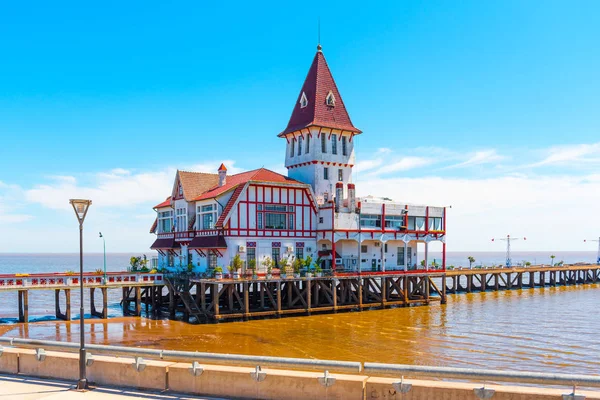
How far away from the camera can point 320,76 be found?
49000 millimetres

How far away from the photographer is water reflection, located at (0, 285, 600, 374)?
88.5ft

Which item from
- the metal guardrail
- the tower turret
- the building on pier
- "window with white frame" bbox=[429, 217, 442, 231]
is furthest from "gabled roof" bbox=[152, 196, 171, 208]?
the metal guardrail

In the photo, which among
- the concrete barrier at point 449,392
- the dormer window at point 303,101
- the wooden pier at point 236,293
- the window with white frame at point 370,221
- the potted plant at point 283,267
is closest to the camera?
the concrete barrier at point 449,392

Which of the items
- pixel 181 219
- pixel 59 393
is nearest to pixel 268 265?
pixel 181 219

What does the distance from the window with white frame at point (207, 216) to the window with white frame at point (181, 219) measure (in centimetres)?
214

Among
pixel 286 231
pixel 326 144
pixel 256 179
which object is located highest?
pixel 326 144

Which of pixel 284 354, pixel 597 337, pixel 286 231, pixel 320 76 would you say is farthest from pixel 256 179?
pixel 597 337

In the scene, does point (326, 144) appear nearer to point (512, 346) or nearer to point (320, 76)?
point (320, 76)

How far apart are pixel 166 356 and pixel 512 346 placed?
22.1 meters

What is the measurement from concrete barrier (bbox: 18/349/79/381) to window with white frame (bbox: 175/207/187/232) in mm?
29183

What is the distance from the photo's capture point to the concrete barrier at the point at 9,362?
53.4 feet

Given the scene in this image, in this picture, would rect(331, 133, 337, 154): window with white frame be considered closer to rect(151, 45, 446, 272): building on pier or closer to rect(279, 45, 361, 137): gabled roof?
rect(151, 45, 446, 272): building on pier

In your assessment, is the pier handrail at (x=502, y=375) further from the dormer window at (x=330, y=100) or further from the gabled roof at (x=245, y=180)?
the dormer window at (x=330, y=100)

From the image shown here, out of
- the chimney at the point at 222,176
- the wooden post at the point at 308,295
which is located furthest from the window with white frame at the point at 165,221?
the wooden post at the point at 308,295
